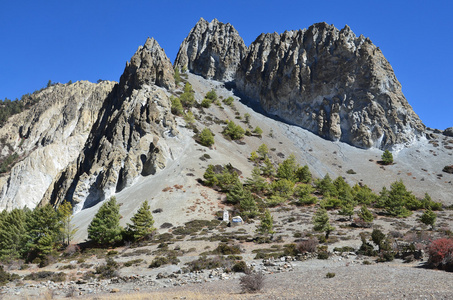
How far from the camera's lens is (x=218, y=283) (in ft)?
59.2

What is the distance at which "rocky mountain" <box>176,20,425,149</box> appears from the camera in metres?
87.1

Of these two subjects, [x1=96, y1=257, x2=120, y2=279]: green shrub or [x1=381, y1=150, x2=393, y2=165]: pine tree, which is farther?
[x1=381, y1=150, x2=393, y2=165]: pine tree

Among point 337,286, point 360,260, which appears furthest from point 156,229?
point 337,286

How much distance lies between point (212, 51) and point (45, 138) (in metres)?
72.5

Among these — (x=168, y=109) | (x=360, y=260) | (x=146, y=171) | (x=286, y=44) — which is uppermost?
(x=286, y=44)

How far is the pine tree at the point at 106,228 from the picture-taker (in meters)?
34.9

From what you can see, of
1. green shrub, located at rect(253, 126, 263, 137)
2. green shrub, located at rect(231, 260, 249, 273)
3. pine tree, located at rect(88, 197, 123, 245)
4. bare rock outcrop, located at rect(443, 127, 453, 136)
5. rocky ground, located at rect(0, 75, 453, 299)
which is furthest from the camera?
bare rock outcrop, located at rect(443, 127, 453, 136)

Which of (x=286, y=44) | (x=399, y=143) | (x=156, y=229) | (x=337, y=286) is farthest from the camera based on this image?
(x=286, y=44)

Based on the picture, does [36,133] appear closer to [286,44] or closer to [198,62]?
[198,62]

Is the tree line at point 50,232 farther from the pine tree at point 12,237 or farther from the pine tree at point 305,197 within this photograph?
the pine tree at point 305,197

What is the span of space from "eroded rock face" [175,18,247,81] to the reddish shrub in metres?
113

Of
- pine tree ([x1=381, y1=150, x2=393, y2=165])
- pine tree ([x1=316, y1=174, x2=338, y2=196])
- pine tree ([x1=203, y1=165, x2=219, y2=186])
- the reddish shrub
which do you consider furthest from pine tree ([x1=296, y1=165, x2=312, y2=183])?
the reddish shrub

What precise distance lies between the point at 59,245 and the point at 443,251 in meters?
37.5

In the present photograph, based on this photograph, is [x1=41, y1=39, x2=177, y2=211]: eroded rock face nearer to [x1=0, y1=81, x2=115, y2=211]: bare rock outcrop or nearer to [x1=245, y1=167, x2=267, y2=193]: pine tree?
[x1=0, y1=81, x2=115, y2=211]: bare rock outcrop
